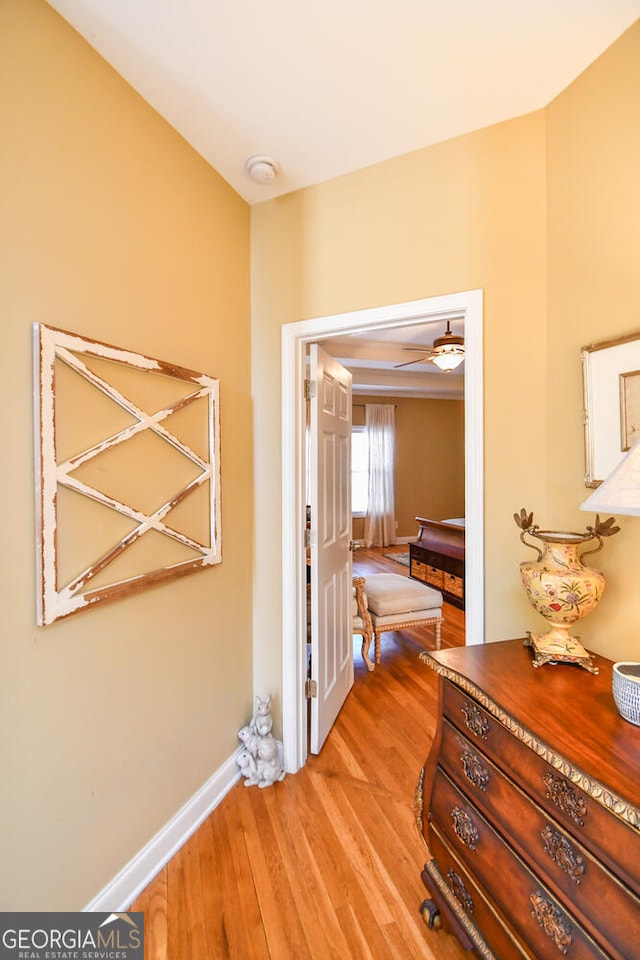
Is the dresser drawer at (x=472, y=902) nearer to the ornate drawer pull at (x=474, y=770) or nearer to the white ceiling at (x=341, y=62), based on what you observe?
the ornate drawer pull at (x=474, y=770)

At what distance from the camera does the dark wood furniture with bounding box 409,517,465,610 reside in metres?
4.24

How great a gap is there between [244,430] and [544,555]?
1.35 meters

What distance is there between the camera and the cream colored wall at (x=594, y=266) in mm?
1160

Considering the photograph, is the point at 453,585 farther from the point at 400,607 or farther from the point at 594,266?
the point at 594,266

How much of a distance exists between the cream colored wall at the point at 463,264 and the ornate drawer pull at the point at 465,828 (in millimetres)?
591

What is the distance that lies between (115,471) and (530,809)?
1391mm

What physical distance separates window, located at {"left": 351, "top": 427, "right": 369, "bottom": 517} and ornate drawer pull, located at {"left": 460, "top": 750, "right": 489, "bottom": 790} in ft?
20.1

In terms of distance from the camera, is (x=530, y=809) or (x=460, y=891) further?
(x=460, y=891)

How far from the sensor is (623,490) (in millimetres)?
823

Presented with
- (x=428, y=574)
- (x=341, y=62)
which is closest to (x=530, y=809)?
(x=341, y=62)

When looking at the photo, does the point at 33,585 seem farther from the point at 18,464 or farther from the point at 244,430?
the point at 244,430

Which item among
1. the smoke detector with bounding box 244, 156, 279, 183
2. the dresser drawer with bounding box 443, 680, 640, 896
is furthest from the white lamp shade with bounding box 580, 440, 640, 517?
the smoke detector with bounding box 244, 156, 279, 183

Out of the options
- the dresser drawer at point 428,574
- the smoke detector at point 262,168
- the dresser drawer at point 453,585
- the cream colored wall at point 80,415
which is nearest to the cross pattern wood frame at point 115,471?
the cream colored wall at point 80,415

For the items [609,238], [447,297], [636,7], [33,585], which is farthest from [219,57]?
[33,585]
